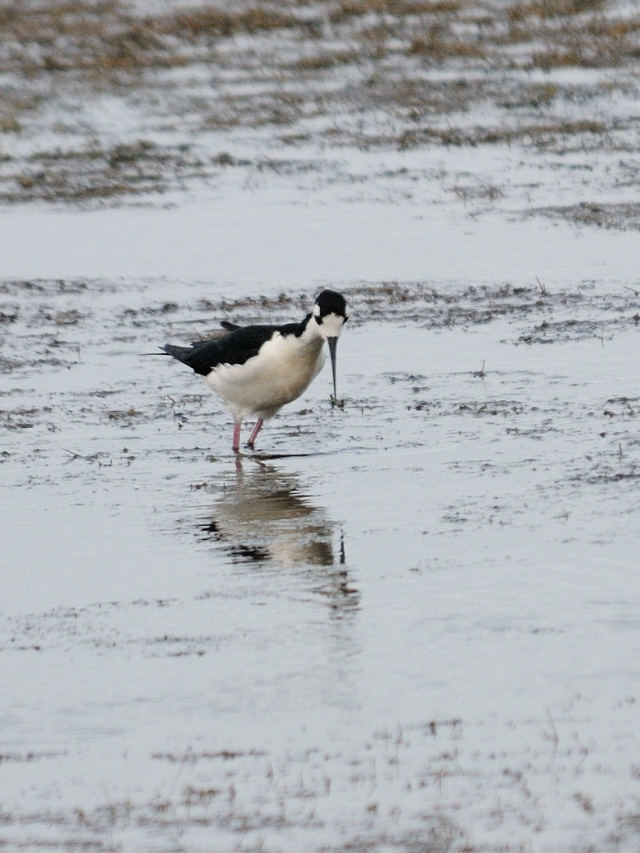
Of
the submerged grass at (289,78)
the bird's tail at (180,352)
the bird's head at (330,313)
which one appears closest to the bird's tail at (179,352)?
the bird's tail at (180,352)

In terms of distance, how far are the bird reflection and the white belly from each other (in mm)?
720

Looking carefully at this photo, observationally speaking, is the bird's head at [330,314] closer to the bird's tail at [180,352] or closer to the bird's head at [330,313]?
the bird's head at [330,313]

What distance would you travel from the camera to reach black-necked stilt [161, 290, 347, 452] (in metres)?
9.98

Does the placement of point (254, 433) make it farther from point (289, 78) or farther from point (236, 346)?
point (289, 78)

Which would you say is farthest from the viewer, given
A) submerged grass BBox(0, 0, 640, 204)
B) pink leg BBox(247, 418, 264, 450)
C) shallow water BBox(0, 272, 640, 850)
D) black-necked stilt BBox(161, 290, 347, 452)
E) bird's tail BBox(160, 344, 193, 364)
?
Result: submerged grass BBox(0, 0, 640, 204)

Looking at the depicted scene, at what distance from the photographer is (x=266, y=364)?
33.0 ft

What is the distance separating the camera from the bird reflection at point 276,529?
285 inches

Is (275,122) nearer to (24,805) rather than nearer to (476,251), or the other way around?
(476,251)

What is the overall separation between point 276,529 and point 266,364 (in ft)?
6.70

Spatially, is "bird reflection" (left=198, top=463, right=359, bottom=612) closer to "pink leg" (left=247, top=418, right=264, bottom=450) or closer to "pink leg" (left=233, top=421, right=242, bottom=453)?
"pink leg" (left=233, top=421, right=242, bottom=453)

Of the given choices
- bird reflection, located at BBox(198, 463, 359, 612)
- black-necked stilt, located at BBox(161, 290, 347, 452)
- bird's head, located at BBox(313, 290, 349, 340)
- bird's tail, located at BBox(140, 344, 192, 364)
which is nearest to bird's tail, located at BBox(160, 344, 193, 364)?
bird's tail, located at BBox(140, 344, 192, 364)

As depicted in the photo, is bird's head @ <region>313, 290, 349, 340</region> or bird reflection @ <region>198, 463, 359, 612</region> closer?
bird reflection @ <region>198, 463, 359, 612</region>

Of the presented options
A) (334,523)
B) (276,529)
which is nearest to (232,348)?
(276,529)

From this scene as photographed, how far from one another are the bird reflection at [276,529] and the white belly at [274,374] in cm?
72
